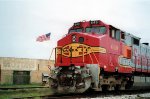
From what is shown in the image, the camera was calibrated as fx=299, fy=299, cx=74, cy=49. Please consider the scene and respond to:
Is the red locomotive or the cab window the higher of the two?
the cab window

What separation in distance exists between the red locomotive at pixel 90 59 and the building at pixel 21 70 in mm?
12677

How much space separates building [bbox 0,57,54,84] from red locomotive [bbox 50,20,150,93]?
12677 mm

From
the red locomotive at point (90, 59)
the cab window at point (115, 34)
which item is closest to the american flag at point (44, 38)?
the red locomotive at point (90, 59)

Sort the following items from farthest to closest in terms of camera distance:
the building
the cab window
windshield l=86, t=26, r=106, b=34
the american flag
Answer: the building < the american flag < the cab window < windshield l=86, t=26, r=106, b=34

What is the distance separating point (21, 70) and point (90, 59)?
57.3 ft

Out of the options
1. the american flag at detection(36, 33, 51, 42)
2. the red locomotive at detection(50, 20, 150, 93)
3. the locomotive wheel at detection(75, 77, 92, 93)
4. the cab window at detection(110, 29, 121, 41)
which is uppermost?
the american flag at detection(36, 33, 51, 42)

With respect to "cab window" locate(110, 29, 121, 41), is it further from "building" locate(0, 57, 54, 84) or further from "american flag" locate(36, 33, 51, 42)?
"building" locate(0, 57, 54, 84)

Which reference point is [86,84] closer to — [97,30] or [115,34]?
[97,30]

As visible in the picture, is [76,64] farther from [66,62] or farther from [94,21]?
[94,21]

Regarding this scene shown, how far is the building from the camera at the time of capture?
29344mm

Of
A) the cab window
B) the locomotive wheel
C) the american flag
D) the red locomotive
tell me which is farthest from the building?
the locomotive wheel

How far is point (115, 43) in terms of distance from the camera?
55.9 feet

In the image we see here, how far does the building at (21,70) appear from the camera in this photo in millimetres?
29344

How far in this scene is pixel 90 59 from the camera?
15227 mm
